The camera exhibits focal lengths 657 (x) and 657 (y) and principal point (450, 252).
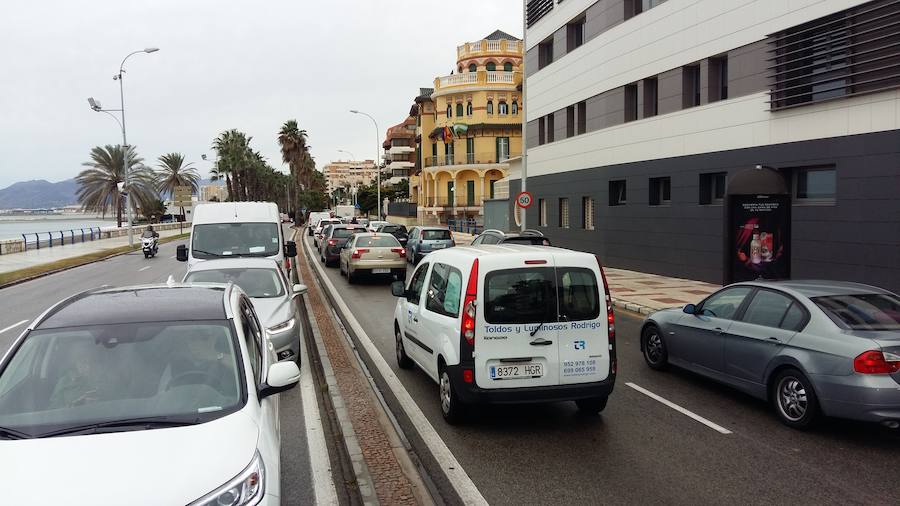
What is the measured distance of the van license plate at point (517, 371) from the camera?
6.45 metres

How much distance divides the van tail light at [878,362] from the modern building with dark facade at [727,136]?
8.07m

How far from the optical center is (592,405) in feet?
23.2

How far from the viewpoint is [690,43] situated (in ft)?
66.1

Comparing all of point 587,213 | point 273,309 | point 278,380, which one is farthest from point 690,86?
point 278,380

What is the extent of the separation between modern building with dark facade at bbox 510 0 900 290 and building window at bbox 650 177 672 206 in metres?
0.05

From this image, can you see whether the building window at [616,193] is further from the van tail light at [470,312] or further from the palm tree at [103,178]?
the palm tree at [103,178]

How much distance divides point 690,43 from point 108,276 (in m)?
22.6

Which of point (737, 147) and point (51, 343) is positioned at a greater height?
point (737, 147)

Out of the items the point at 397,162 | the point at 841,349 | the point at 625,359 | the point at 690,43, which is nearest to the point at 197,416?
the point at 841,349

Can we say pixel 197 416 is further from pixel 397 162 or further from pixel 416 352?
pixel 397 162

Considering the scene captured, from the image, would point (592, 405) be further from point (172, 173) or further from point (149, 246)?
point (172, 173)

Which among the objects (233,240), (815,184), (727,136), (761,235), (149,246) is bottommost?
(149,246)

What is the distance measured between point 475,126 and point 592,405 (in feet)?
203

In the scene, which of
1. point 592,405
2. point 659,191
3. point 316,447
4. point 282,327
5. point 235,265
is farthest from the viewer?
point 659,191
